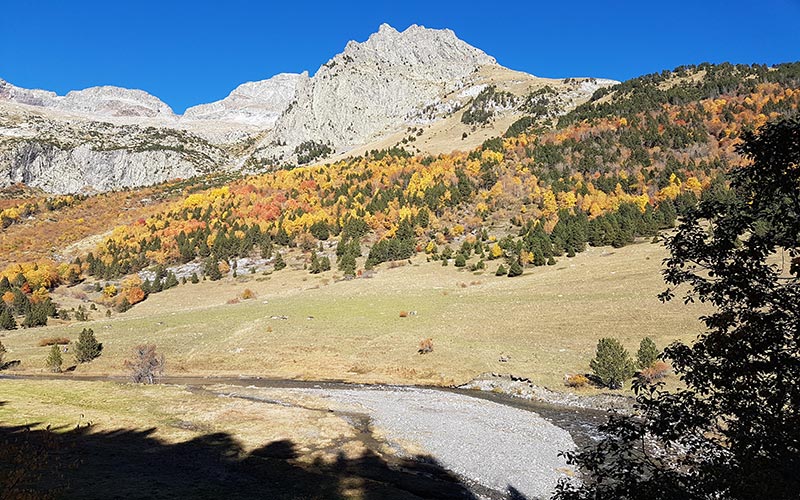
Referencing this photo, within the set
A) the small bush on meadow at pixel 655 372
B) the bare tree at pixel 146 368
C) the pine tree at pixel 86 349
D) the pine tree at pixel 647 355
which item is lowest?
the small bush on meadow at pixel 655 372

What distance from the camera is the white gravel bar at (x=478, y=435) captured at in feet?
74.5

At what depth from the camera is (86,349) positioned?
58188 millimetres

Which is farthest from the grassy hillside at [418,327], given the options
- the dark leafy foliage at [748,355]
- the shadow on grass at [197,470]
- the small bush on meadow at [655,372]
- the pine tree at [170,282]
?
the dark leafy foliage at [748,355]

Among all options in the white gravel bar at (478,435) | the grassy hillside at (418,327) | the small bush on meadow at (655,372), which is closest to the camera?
the white gravel bar at (478,435)

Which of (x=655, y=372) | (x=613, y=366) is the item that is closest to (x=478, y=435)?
(x=613, y=366)

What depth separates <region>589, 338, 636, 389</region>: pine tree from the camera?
37844 millimetres

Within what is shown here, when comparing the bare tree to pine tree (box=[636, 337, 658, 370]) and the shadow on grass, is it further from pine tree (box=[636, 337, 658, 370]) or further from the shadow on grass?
pine tree (box=[636, 337, 658, 370])

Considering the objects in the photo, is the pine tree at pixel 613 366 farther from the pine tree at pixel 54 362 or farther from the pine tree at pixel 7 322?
the pine tree at pixel 7 322

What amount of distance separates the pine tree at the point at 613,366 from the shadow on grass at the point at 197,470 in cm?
2074

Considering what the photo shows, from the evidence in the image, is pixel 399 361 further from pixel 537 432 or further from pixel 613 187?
pixel 613 187

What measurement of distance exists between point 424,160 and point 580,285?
125643mm

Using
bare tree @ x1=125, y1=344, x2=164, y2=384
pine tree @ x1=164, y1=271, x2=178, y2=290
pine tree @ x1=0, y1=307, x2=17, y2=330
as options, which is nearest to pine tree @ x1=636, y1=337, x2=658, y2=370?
bare tree @ x1=125, y1=344, x2=164, y2=384

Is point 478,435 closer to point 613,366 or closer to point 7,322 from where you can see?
point 613,366

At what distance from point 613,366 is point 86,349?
205ft
